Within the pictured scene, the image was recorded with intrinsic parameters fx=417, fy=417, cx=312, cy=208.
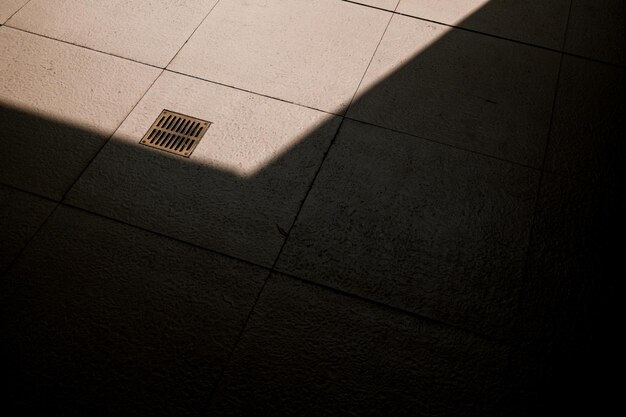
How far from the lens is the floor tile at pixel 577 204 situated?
5.26 ft

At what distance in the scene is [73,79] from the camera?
2.21 m

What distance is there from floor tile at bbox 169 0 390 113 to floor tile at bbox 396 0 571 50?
0.29 metres

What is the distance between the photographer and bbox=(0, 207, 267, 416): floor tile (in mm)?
1418

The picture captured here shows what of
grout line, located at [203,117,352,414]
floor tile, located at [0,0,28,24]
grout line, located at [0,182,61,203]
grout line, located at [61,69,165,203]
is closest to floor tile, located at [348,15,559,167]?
grout line, located at [203,117,352,414]

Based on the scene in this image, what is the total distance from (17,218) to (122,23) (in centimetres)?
132

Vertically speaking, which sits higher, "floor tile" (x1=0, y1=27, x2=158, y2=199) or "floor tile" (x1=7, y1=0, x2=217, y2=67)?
"floor tile" (x1=7, y1=0, x2=217, y2=67)

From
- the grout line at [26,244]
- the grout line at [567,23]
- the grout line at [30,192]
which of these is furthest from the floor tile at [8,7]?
the grout line at [567,23]

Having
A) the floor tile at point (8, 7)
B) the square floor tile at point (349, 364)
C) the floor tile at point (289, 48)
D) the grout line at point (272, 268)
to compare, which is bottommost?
the square floor tile at point (349, 364)

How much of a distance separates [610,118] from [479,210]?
0.91 meters

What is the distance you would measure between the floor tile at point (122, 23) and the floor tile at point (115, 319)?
3.53ft

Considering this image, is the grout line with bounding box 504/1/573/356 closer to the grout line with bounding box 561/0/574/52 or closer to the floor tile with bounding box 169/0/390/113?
the grout line with bounding box 561/0/574/52

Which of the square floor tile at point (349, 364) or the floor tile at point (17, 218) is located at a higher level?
the floor tile at point (17, 218)

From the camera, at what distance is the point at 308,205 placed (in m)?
1.83

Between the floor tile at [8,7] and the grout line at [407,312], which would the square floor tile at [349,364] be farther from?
the floor tile at [8,7]
